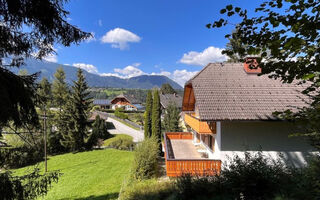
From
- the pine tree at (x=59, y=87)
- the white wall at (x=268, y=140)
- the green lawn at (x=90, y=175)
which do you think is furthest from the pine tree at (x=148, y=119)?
the pine tree at (x=59, y=87)

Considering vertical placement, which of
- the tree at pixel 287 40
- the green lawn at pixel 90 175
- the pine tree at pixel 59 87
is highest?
the pine tree at pixel 59 87

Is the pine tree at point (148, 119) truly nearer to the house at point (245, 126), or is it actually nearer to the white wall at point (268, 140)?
the house at point (245, 126)

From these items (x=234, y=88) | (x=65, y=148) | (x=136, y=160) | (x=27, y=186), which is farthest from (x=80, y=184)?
(x=65, y=148)

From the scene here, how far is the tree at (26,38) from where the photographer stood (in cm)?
281

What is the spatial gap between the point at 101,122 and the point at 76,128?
24.4 ft

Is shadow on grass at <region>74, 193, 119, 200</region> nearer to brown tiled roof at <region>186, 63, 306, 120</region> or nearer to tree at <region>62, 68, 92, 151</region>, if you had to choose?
brown tiled roof at <region>186, 63, 306, 120</region>

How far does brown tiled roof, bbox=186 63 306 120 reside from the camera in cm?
879

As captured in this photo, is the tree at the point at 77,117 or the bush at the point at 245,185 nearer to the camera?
the bush at the point at 245,185

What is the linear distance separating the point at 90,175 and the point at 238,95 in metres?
12.7

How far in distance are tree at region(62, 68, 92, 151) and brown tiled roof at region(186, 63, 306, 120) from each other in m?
17.5

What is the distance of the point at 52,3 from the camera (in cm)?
298

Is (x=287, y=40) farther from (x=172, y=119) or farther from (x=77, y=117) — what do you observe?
(x=77, y=117)

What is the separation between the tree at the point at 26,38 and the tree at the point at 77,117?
20730mm

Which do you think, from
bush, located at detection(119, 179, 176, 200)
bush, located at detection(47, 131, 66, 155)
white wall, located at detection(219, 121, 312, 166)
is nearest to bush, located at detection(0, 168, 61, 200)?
bush, located at detection(119, 179, 176, 200)
